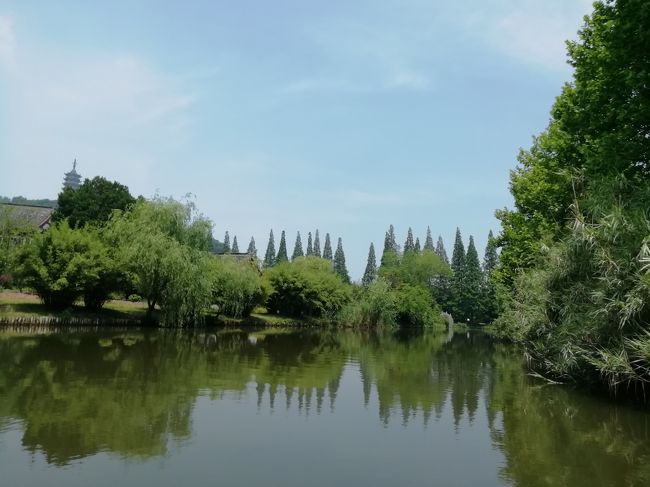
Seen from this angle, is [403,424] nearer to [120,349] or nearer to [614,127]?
[614,127]

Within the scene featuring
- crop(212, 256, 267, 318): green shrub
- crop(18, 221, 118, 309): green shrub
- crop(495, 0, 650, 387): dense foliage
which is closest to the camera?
crop(495, 0, 650, 387): dense foliage

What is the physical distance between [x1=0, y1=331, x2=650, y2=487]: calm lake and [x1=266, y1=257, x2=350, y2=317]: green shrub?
30166 millimetres

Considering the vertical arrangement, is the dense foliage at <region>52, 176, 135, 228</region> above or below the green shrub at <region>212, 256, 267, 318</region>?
above

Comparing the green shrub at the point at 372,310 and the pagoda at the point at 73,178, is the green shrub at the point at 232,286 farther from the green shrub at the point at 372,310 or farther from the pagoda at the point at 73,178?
the pagoda at the point at 73,178

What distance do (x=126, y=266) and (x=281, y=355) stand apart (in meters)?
13.4

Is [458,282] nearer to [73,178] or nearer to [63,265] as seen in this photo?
[63,265]

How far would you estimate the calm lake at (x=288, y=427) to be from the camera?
23.1ft

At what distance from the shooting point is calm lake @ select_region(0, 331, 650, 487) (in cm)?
704

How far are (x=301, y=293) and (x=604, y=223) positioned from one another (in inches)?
1444

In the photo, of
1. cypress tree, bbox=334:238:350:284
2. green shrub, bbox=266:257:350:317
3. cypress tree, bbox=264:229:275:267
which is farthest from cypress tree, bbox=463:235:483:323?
cypress tree, bbox=264:229:275:267

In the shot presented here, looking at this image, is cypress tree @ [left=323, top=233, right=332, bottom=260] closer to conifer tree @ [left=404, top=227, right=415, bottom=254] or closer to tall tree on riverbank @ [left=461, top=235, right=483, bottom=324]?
conifer tree @ [left=404, top=227, right=415, bottom=254]

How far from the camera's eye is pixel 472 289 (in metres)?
78.8

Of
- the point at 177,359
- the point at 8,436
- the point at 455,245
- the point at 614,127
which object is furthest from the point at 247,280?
the point at 455,245

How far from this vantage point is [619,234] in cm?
1288
